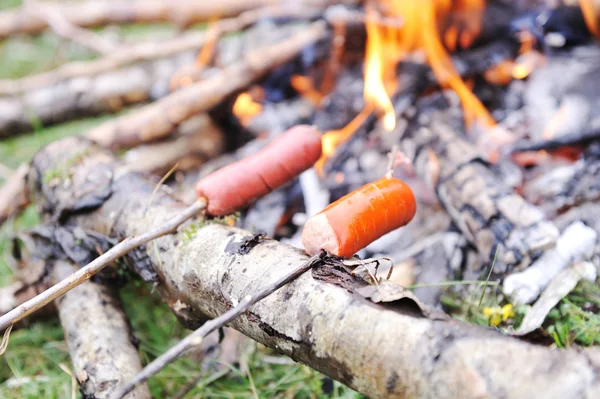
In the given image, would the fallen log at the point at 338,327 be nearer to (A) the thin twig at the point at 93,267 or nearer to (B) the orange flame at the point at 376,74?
(A) the thin twig at the point at 93,267

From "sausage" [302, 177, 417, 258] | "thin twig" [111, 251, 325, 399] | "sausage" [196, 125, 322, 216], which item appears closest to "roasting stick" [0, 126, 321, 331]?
"sausage" [196, 125, 322, 216]

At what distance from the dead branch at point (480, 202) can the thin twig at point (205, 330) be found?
1.05 m

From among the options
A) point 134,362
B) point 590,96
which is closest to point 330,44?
point 590,96

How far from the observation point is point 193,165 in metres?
3.69

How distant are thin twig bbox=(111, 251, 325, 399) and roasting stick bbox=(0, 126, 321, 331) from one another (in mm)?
554

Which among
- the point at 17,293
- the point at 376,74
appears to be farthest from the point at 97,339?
the point at 376,74

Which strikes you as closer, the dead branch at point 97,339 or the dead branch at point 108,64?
the dead branch at point 97,339

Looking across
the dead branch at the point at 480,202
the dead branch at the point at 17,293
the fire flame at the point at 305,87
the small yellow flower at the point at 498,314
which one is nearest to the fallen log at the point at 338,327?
the dead branch at the point at 17,293

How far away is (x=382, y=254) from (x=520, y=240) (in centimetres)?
70

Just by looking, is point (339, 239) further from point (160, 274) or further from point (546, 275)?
point (546, 275)

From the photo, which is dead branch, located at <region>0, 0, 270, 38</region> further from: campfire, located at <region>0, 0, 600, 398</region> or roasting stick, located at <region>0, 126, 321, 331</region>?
roasting stick, located at <region>0, 126, 321, 331</region>

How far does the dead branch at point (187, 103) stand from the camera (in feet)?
11.2

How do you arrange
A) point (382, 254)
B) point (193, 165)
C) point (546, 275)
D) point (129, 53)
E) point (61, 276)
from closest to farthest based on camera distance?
point (546, 275) → point (61, 276) → point (382, 254) → point (193, 165) → point (129, 53)

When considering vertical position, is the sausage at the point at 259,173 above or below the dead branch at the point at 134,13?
below
